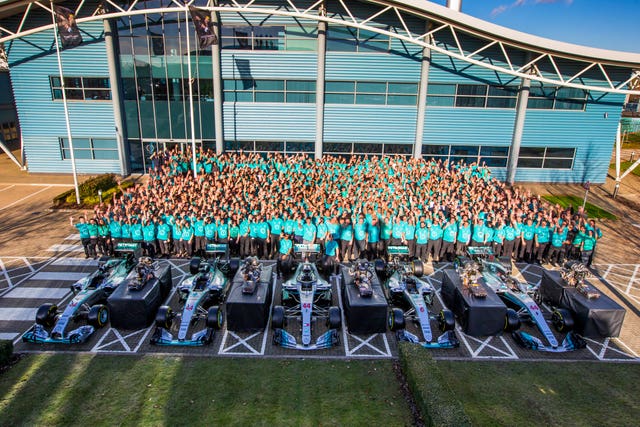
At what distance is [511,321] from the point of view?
1069 cm

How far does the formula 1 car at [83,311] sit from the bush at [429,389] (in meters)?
8.00

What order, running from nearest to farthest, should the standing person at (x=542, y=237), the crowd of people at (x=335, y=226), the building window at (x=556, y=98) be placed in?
1. the crowd of people at (x=335, y=226)
2. the standing person at (x=542, y=237)
3. the building window at (x=556, y=98)

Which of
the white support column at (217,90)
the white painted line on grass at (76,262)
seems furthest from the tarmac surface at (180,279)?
the white support column at (217,90)

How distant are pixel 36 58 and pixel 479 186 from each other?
28.0 m

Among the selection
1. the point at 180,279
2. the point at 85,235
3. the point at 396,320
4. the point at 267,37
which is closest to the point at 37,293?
the point at 85,235

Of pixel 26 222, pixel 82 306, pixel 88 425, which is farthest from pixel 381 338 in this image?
pixel 26 222

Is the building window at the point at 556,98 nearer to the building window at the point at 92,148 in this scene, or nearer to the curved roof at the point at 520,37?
the curved roof at the point at 520,37

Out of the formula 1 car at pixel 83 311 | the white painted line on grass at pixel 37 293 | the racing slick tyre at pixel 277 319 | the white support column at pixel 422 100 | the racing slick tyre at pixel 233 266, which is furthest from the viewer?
the white support column at pixel 422 100

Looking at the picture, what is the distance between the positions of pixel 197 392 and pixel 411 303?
5.97 meters

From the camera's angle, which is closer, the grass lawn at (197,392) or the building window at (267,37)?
the grass lawn at (197,392)

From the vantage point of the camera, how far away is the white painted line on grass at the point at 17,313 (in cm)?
1130

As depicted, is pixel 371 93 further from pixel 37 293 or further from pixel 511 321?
pixel 37 293

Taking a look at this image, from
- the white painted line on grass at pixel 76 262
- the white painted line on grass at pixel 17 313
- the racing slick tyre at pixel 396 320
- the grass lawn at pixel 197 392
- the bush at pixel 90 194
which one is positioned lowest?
the grass lawn at pixel 197 392

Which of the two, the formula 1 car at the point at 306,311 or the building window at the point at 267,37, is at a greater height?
the building window at the point at 267,37
